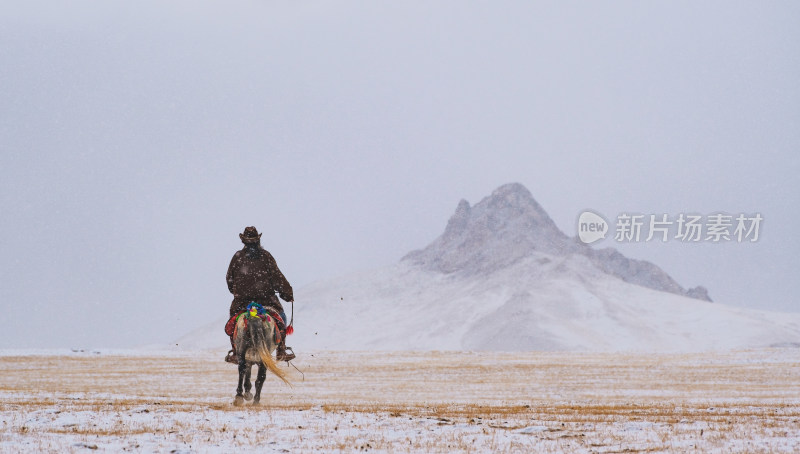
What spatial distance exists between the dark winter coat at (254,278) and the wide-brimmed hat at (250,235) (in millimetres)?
155

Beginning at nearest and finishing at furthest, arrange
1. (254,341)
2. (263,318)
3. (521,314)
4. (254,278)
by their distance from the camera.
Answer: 1. (254,341)
2. (263,318)
3. (254,278)
4. (521,314)

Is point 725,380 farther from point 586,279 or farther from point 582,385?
point 586,279

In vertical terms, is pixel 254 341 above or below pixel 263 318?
below

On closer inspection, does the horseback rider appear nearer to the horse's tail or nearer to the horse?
the horse

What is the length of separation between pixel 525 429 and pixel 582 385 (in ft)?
78.6

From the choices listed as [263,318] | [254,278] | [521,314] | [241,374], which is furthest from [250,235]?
[521,314]

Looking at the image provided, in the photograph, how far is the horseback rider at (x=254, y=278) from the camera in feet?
56.8

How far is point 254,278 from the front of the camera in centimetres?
1731

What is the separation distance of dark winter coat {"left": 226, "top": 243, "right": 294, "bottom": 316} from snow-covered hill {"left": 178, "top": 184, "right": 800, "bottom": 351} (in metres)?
115

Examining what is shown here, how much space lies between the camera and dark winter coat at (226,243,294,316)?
17.3m

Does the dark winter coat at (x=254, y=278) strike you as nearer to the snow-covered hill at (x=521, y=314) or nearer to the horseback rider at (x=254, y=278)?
the horseback rider at (x=254, y=278)

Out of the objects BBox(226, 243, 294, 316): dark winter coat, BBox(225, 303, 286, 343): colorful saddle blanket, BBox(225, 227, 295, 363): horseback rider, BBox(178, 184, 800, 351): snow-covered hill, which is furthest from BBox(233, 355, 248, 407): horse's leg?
BBox(178, 184, 800, 351): snow-covered hill

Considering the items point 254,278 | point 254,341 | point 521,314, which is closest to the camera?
point 254,341

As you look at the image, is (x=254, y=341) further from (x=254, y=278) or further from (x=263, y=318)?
(x=254, y=278)
